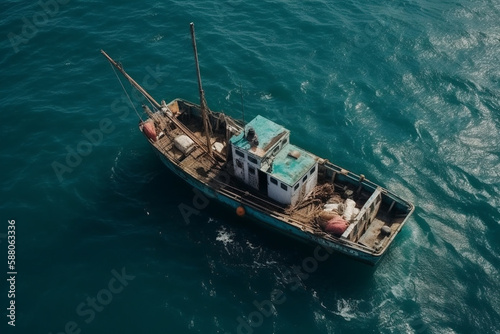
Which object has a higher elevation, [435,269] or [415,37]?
→ [415,37]

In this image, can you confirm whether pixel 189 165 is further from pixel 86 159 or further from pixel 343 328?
pixel 343 328

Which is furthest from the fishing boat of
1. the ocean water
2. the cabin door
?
the ocean water

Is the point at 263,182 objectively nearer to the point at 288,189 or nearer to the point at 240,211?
the point at 288,189

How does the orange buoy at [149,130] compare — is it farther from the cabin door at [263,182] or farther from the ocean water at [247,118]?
the cabin door at [263,182]

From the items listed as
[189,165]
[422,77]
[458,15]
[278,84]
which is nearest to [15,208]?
[189,165]

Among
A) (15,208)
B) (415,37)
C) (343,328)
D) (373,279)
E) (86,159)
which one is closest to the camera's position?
(343,328)
